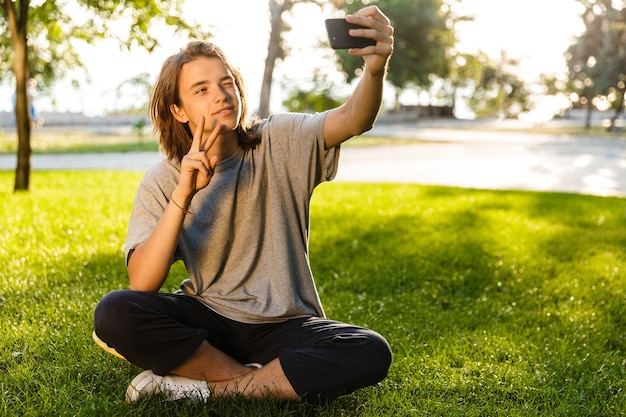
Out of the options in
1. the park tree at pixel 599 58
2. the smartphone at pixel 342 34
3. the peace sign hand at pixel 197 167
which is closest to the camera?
the smartphone at pixel 342 34

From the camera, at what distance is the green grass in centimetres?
287

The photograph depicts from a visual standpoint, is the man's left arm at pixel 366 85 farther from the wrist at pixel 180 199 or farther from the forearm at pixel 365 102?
the wrist at pixel 180 199

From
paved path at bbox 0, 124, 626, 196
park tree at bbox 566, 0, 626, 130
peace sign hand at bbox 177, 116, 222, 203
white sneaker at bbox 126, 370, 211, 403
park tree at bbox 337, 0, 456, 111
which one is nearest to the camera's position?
peace sign hand at bbox 177, 116, 222, 203

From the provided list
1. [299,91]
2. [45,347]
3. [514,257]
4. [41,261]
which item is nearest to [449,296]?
[514,257]

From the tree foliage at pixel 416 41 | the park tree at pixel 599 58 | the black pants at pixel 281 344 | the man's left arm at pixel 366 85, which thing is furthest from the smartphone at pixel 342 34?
the tree foliage at pixel 416 41

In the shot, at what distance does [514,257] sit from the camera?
212 inches

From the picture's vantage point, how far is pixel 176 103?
2.82 meters

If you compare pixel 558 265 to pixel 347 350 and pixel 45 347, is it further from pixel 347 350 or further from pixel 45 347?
pixel 45 347

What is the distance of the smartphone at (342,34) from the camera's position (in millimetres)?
2303

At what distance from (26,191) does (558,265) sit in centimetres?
587

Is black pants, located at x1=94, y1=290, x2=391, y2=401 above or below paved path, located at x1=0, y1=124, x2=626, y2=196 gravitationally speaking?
above

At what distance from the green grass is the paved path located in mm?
2762

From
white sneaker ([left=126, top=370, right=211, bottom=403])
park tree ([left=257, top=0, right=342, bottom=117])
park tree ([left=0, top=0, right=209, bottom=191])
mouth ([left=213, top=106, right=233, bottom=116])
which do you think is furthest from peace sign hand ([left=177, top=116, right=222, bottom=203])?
park tree ([left=257, top=0, right=342, bottom=117])

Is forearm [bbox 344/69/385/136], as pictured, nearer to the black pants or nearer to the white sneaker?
the black pants
